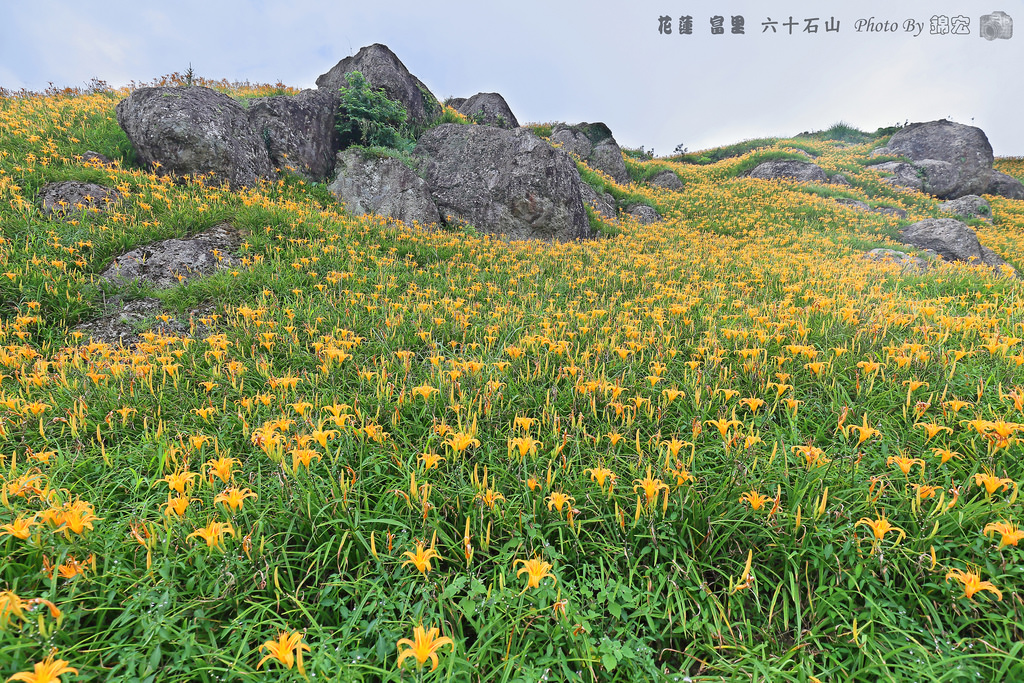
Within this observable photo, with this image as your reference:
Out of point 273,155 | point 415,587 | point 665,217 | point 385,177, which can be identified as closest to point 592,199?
point 665,217

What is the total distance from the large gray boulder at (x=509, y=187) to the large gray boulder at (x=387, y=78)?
266 cm

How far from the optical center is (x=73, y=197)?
20.1 ft

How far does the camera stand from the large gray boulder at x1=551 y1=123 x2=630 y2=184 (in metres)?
17.9

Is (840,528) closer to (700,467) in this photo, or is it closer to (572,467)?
(700,467)

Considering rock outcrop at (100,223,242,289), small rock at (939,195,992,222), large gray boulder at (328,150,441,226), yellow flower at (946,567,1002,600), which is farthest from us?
small rock at (939,195,992,222)

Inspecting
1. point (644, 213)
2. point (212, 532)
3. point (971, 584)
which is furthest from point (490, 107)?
point (971, 584)

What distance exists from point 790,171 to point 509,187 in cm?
1757

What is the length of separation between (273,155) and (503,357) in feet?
29.5

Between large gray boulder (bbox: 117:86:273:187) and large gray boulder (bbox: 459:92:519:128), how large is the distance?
9.52 meters

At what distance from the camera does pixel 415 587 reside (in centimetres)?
172

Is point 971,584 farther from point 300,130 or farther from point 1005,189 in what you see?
point 1005,189

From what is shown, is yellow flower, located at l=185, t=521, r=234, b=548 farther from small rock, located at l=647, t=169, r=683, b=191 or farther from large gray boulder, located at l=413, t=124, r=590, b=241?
small rock, located at l=647, t=169, r=683, b=191

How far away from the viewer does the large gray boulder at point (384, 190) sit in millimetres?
9312

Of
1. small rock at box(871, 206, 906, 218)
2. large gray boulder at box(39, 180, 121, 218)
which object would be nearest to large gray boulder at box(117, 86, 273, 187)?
large gray boulder at box(39, 180, 121, 218)
